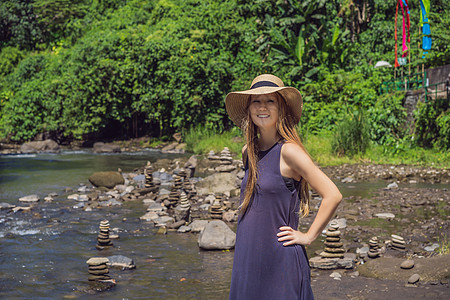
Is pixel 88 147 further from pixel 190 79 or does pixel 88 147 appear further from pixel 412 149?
pixel 412 149

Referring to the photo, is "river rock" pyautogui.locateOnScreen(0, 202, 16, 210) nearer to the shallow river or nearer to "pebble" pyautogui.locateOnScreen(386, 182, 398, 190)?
the shallow river

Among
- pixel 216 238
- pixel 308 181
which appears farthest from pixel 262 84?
pixel 216 238

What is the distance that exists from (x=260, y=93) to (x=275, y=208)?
2.16 ft

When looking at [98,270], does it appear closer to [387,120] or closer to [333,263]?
[333,263]

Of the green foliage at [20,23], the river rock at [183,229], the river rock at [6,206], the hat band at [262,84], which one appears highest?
the green foliage at [20,23]

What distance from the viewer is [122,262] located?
738cm

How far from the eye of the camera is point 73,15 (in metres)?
39.2

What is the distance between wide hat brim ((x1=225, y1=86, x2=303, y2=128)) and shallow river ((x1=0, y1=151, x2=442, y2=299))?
10.7 feet

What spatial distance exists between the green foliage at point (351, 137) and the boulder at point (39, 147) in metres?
15.8

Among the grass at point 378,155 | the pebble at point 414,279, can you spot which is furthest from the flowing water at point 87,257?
the grass at point 378,155

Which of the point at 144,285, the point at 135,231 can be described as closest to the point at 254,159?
the point at 144,285

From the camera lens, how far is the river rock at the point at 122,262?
24.0 ft

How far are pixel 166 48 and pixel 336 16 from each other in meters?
9.52

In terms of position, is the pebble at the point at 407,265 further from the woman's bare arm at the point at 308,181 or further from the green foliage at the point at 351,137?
the green foliage at the point at 351,137
